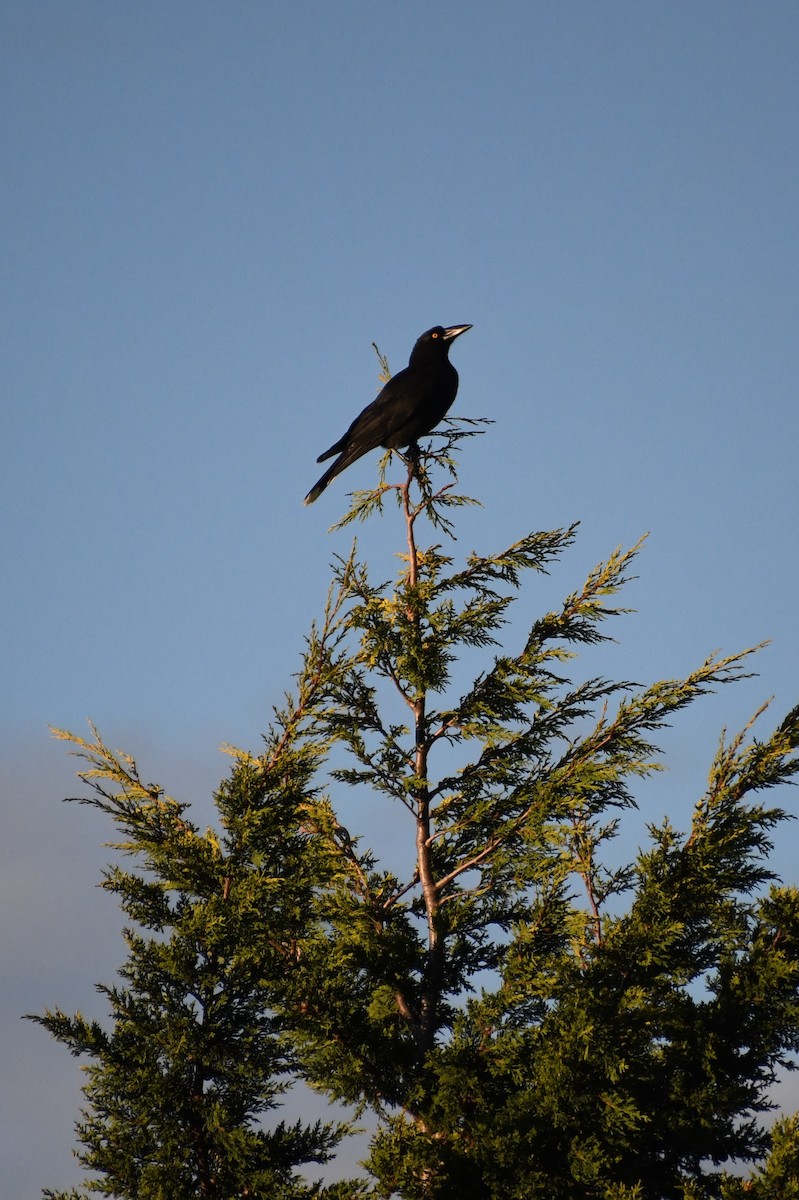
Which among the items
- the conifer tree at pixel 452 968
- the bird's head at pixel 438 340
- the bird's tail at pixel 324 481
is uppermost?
the bird's head at pixel 438 340

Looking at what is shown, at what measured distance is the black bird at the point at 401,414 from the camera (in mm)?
14211

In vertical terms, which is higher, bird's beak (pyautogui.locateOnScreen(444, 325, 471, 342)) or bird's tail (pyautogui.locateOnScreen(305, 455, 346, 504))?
bird's beak (pyautogui.locateOnScreen(444, 325, 471, 342))

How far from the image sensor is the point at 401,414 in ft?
46.6

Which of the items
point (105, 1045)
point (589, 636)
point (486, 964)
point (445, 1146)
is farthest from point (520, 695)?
point (105, 1045)

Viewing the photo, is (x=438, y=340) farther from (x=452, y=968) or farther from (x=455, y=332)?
(x=452, y=968)

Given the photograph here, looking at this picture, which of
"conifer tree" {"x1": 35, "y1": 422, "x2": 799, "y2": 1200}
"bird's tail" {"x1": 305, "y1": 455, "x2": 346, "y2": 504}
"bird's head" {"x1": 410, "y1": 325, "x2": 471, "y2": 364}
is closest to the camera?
"conifer tree" {"x1": 35, "y1": 422, "x2": 799, "y2": 1200}

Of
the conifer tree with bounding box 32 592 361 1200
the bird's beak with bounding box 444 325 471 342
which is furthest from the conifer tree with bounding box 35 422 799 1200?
the bird's beak with bounding box 444 325 471 342

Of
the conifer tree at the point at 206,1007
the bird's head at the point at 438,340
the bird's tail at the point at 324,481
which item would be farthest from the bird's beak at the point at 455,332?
the conifer tree at the point at 206,1007

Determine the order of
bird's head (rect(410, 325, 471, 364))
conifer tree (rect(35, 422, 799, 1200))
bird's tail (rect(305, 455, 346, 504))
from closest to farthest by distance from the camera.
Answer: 1. conifer tree (rect(35, 422, 799, 1200))
2. bird's tail (rect(305, 455, 346, 504))
3. bird's head (rect(410, 325, 471, 364))

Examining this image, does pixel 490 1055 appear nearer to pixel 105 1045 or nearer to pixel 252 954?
pixel 252 954

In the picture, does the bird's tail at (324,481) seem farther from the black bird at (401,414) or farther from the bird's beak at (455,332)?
the bird's beak at (455,332)

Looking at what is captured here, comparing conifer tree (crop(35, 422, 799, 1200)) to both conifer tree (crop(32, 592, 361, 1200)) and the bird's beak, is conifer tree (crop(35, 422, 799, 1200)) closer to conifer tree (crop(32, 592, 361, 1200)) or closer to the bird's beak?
conifer tree (crop(32, 592, 361, 1200))

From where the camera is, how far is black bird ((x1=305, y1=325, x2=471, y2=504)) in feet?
46.6

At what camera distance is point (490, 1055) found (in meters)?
10.2
